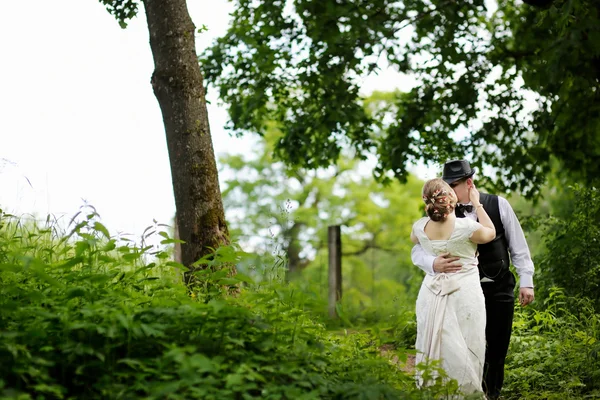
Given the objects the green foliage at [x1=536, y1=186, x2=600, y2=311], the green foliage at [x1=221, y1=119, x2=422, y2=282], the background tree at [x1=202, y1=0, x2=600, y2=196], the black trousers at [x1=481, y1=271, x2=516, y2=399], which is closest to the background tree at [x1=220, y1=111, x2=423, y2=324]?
the green foliage at [x1=221, y1=119, x2=422, y2=282]

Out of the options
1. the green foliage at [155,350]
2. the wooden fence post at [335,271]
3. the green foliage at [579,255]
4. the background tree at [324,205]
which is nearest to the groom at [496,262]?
the green foliage at [155,350]

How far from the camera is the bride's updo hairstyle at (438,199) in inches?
241

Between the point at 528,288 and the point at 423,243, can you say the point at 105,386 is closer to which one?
the point at 423,243

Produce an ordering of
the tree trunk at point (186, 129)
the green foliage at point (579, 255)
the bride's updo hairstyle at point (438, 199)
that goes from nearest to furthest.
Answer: the bride's updo hairstyle at point (438, 199) < the tree trunk at point (186, 129) < the green foliage at point (579, 255)

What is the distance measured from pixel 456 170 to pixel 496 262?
2.88ft

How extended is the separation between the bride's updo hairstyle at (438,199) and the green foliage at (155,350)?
140cm

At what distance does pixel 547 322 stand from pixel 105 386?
6.18 meters

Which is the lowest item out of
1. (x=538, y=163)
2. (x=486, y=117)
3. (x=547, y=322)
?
(x=547, y=322)

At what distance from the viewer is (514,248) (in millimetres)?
6816

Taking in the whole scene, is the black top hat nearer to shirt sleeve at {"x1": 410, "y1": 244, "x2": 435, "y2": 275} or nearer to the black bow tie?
the black bow tie

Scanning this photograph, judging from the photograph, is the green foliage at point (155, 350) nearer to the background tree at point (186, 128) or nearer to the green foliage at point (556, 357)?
the background tree at point (186, 128)

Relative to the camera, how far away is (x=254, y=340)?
4.84 m

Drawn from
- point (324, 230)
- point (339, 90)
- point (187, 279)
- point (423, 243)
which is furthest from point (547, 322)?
point (324, 230)

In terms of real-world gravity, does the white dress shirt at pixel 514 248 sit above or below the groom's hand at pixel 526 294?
above
